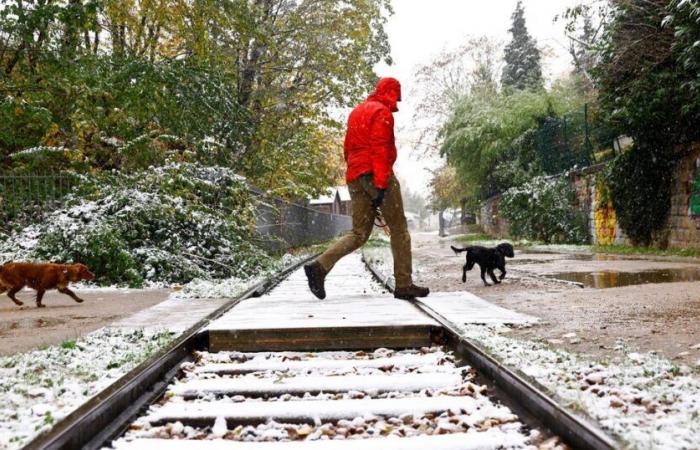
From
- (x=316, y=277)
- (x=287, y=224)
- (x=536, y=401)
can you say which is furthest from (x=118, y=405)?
(x=287, y=224)

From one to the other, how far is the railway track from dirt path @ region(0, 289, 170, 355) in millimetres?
1125

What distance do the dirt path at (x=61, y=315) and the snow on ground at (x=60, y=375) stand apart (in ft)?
1.52

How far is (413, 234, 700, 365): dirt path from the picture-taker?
3.67 meters

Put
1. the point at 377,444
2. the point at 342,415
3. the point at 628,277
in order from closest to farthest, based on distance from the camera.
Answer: the point at 377,444 → the point at 342,415 → the point at 628,277

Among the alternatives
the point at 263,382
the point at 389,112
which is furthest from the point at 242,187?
the point at 263,382

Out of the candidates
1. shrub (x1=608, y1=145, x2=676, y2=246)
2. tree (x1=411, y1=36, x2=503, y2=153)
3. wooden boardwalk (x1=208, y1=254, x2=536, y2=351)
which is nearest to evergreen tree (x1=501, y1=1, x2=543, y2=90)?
tree (x1=411, y1=36, x2=503, y2=153)

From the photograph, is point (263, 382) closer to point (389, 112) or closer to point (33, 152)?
point (389, 112)

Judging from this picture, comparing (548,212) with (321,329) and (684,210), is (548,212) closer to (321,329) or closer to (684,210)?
(684,210)

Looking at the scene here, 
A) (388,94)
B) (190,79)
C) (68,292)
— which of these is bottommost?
(68,292)

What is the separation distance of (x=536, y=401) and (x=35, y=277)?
543cm

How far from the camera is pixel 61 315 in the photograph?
5625 millimetres

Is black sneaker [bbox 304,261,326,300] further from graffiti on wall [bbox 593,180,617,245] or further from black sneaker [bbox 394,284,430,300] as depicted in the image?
graffiti on wall [bbox 593,180,617,245]

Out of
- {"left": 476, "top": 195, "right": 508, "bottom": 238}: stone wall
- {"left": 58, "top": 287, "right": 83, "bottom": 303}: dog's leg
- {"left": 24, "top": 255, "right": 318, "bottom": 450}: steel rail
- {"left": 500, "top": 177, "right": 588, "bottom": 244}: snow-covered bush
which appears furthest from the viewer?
{"left": 476, "top": 195, "right": 508, "bottom": 238}: stone wall

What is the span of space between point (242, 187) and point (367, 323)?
22.6 ft
